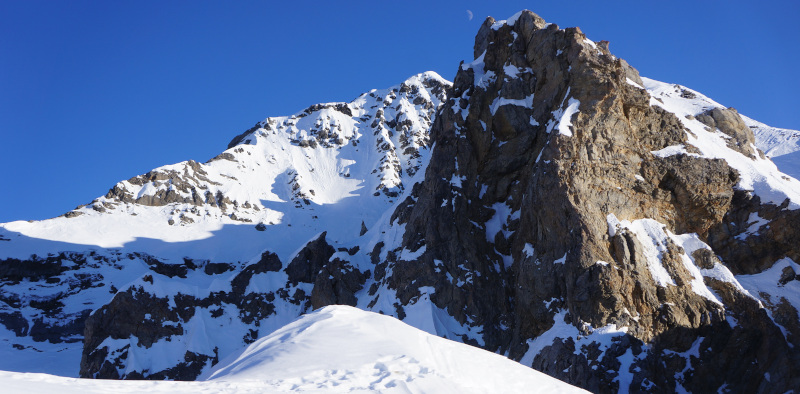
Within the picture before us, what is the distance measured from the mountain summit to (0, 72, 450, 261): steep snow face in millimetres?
970

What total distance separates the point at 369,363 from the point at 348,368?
0.59 metres

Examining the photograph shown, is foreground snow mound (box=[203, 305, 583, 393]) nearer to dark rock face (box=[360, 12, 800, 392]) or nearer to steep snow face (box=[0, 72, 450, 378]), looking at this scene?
dark rock face (box=[360, 12, 800, 392])

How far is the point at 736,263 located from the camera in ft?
171

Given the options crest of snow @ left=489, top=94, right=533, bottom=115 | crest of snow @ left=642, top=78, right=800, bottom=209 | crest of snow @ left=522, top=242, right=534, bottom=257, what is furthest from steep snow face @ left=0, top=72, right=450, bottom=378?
crest of snow @ left=642, top=78, right=800, bottom=209

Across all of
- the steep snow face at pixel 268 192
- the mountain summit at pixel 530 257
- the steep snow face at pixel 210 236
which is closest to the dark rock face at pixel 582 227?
the mountain summit at pixel 530 257

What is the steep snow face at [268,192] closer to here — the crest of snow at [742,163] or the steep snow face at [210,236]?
the steep snow face at [210,236]

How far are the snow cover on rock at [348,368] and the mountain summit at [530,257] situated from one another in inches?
1078

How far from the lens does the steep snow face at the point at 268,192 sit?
102062 millimetres

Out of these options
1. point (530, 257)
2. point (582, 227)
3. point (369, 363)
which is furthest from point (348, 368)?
point (530, 257)

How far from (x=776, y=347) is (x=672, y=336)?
7329mm

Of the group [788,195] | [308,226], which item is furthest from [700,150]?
[308,226]

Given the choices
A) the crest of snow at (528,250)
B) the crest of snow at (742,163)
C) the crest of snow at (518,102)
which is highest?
the crest of snow at (518,102)

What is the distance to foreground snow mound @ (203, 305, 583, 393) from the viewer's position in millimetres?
15453

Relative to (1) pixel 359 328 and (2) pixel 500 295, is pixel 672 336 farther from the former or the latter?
(1) pixel 359 328
